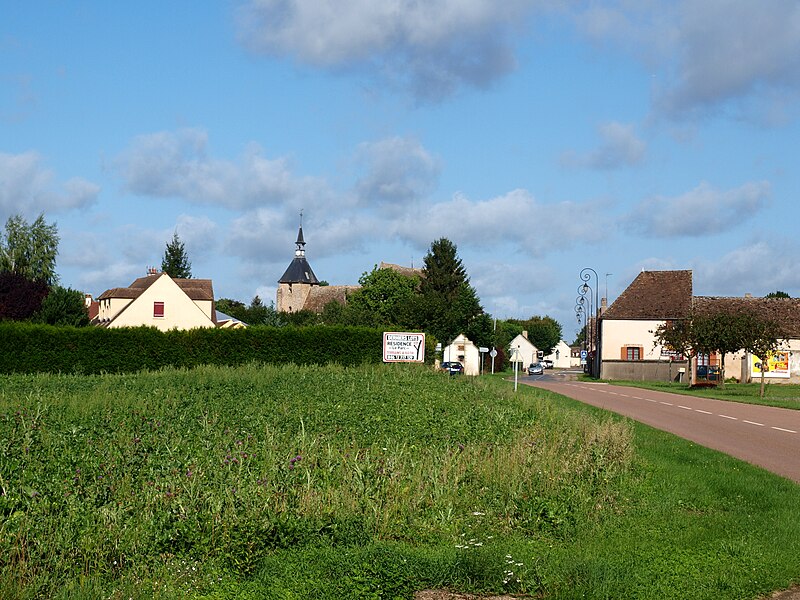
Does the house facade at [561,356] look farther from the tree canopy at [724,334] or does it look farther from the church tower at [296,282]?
the tree canopy at [724,334]

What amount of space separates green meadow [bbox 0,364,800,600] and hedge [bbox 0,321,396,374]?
2534 cm

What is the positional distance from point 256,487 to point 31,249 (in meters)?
77.5

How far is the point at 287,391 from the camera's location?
2098 centimetres

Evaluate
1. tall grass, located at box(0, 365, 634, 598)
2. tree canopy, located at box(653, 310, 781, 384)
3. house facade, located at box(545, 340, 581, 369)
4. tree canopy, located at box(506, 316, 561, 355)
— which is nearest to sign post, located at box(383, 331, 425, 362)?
tall grass, located at box(0, 365, 634, 598)

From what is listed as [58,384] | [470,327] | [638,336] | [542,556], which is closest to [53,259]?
[470,327]

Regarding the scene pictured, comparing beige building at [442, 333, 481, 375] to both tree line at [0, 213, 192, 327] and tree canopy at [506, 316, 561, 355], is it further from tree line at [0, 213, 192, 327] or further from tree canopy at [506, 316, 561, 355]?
tree canopy at [506, 316, 561, 355]

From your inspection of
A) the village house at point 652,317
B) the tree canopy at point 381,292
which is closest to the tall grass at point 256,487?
the village house at point 652,317

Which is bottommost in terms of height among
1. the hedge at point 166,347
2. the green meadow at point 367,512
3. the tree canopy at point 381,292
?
the green meadow at point 367,512

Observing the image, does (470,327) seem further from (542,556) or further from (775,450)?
(542,556)

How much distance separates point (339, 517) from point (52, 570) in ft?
8.90

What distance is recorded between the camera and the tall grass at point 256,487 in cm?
781

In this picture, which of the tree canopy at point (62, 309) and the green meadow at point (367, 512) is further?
the tree canopy at point (62, 309)

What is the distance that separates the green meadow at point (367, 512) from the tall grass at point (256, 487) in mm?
30

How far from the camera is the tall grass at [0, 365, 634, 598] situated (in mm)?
7809
